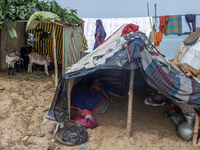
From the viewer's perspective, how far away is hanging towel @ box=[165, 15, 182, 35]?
8812 millimetres

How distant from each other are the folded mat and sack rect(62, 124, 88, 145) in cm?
151

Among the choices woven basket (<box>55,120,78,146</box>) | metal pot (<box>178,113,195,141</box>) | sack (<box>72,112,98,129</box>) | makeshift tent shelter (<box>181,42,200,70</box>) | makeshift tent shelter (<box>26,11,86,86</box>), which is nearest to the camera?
woven basket (<box>55,120,78,146</box>)

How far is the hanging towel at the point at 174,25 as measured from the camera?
8.81 metres

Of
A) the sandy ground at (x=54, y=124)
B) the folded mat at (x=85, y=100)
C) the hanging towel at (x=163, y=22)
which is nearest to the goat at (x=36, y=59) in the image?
the sandy ground at (x=54, y=124)

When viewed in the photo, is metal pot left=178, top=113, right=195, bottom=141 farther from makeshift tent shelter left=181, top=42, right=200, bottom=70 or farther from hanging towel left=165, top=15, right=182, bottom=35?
hanging towel left=165, top=15, right=182, bottom=35

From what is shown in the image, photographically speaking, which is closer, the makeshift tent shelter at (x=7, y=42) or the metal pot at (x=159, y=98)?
the metal pot at (x=159, y=98)

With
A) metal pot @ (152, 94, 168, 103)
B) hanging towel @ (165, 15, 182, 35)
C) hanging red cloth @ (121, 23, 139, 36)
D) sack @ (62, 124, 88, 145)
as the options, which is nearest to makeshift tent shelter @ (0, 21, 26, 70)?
hanging red cloth @ (121, 23, 139, 36)

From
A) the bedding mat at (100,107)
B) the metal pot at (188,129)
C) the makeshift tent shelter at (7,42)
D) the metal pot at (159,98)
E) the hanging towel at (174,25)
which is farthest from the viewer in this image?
the hanging towel at (174,25)

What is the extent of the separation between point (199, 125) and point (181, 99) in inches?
32.5

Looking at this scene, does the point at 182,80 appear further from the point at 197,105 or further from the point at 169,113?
the point at 169,113

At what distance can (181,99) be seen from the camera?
4.21 metres

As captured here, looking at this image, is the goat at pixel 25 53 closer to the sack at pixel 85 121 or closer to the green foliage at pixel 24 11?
the green foliage at pixel 24 11

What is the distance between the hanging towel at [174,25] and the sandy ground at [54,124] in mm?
4212

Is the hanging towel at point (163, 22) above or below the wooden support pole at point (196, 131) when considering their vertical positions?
above
